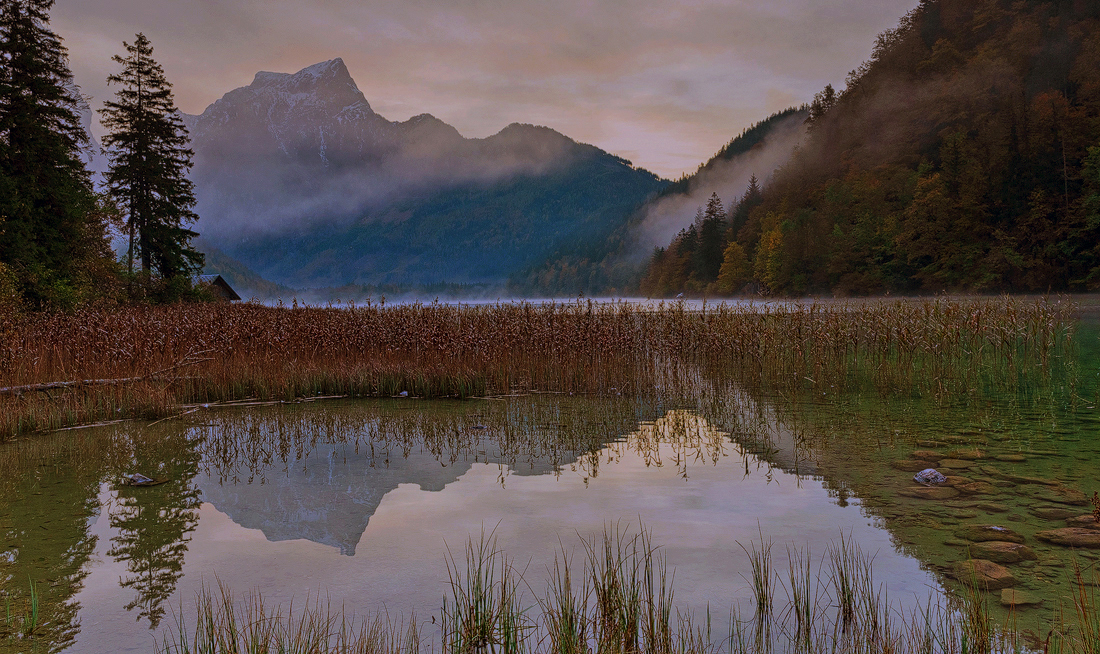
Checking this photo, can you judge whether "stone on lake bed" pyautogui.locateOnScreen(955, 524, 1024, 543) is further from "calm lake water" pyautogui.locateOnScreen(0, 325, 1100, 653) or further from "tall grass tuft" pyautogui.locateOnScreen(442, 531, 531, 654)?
"tall grass tuft" pyautogui.locateOnScreen(442, 531, 531, 654)

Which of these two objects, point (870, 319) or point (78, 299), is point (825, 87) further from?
point (78, 299)

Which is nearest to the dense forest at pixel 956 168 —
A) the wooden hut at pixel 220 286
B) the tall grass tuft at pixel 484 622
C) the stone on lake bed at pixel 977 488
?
the stone on lake bed at pixel 977 488

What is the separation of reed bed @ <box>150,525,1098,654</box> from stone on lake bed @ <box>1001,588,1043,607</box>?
0.63 feet

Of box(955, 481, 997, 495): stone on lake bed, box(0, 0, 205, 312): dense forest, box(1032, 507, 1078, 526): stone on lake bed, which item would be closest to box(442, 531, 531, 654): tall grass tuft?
box(1032, 507, 1078, 526): stone on lake bed

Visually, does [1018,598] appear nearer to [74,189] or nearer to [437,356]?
[437,356]

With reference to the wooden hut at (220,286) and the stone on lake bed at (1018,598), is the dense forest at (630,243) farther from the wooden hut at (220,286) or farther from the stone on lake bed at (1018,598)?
the stone on lake bed at (1018,598)

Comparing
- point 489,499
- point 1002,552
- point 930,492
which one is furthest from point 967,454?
point 489,499

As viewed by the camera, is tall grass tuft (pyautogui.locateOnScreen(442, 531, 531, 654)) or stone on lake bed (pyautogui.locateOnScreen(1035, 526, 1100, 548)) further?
stone on lake bed (pyautogui.locateOnScreen(1035, 526, 1100, 548))

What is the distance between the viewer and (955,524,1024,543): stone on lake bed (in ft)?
17.1

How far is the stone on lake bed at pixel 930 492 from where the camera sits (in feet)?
20.9

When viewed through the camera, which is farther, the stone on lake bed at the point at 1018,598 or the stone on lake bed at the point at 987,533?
the stone on lake bed at the point at 987,533

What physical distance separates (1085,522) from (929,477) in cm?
146

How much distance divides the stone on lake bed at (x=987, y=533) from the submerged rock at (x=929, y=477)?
1.31 metres

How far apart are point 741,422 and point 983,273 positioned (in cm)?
5344
